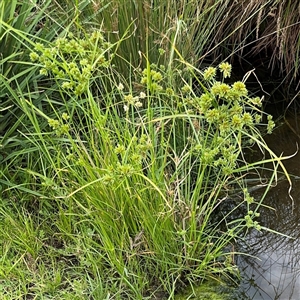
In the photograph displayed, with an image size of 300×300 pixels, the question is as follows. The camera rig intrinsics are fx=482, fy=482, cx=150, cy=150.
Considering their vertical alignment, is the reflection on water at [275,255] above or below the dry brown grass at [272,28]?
below

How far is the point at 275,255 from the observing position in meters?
1.91

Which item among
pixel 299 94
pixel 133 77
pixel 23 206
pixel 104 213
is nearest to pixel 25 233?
pixel 23 206

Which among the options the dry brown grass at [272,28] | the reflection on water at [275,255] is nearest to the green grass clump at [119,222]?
Answer: the reflection on water at [275,255]

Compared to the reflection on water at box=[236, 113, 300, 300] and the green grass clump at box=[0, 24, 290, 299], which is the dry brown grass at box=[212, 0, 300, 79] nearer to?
the reflection on water at box=[236, 113, 300, 300]

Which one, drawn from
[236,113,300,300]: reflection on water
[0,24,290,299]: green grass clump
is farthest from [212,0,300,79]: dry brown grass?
[0,24,290,299]: green grass clump

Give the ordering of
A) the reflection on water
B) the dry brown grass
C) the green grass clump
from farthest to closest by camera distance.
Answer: the dry brown grass
the reflection on water
the green grass clump

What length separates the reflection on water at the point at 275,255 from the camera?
1.76 metres

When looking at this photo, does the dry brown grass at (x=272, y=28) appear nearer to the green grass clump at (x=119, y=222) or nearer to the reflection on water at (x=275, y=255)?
the reflection on water at (x=275, y=255)

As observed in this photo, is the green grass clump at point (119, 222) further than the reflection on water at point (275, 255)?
No

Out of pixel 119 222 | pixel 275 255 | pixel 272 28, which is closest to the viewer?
pixel 119 222

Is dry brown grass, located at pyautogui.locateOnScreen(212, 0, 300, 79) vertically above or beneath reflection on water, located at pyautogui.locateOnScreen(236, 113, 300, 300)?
above

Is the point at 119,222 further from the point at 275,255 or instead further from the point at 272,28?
the point at 272,28

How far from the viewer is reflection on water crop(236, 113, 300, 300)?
5.78ft

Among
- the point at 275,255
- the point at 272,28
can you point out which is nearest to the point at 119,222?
the point at 275,255
